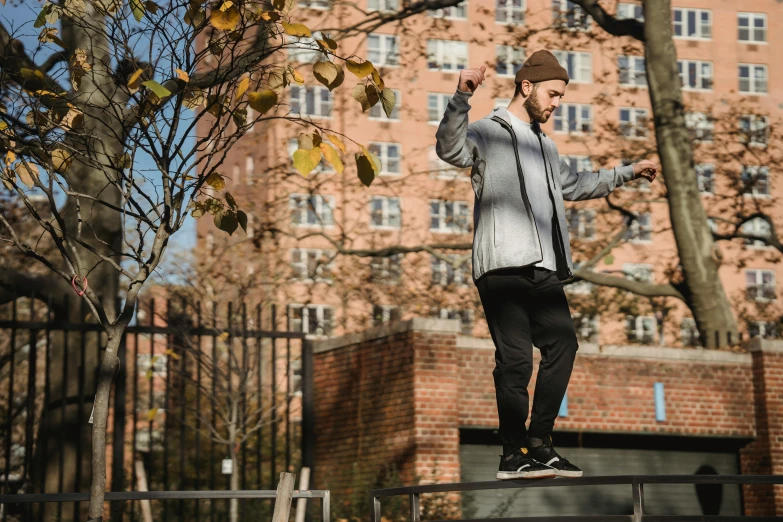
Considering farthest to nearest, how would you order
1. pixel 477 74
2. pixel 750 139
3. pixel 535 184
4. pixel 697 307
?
pixel 750 139
pixel 697 307
pixel 535 184
pixel 477 74

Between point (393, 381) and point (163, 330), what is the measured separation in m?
3.90

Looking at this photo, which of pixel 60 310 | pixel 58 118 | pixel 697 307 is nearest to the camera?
pixel 58 118

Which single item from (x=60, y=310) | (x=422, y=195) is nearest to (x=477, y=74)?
(x=60, y=310)

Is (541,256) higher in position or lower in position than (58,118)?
lower

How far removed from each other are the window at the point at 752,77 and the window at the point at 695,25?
246 cm

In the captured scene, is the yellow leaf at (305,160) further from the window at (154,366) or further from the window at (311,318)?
the window at (311,318)

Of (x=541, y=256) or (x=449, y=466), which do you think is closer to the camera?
A: (x=541, y=256)

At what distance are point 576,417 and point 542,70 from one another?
1182 centimetres

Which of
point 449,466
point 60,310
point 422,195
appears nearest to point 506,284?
point 60,310

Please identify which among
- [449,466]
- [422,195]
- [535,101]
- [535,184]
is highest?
[422,195]

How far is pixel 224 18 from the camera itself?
575 cm

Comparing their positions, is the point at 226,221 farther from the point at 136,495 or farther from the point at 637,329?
the point at 637,329

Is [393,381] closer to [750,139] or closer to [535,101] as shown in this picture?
[750,139]

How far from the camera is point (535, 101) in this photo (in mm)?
6078
